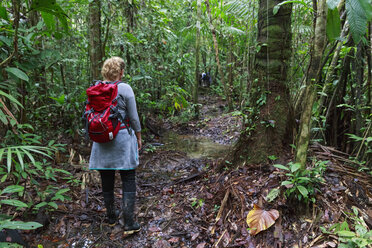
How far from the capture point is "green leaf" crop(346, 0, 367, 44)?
1086mm

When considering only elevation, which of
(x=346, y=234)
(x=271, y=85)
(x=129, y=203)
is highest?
(x=271, y=85)

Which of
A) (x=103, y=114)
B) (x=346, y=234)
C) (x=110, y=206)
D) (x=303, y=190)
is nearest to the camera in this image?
(x=346, y=234)

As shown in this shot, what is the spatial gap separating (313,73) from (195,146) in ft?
16.2

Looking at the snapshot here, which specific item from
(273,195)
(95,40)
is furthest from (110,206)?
(95,40)

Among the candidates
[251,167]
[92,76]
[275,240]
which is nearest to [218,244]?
[275,240]

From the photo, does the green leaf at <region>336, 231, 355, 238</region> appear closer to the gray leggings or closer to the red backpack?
the gray leggings

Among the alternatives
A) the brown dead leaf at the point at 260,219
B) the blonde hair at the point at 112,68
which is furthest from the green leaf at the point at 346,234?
the blonde hair at the point at 112,68

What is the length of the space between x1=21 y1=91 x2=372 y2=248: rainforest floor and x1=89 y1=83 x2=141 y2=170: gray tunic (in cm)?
79

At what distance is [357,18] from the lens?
110 cm

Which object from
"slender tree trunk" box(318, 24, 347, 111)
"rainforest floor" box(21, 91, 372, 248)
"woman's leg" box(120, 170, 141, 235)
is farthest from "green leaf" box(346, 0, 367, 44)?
"woman's leg" box(120, 170, 141, 235)

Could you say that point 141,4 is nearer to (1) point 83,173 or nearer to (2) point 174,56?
(2) point 174,56

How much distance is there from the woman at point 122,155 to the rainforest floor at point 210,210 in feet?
0.94

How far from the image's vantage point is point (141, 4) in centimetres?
576

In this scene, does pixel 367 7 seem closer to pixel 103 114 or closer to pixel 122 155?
pixel 103 114
